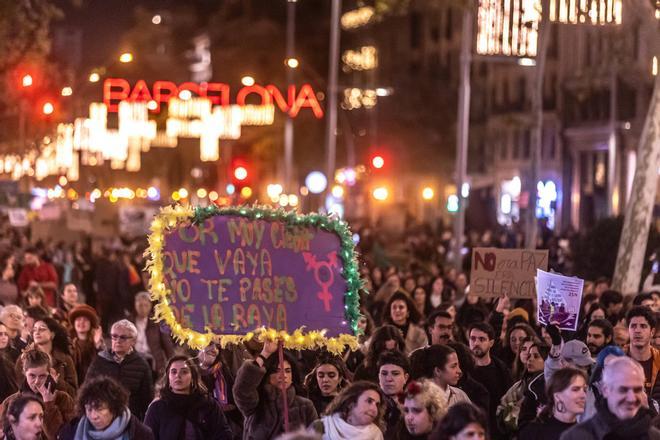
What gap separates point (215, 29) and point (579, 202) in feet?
165

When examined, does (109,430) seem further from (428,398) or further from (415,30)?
(415,30)

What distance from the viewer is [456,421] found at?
7.65 metres

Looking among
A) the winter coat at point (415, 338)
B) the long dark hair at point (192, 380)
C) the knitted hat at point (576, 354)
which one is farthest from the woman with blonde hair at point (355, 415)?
the winter coat at point (415, 338)

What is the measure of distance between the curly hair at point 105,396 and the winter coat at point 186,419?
975 millimetres

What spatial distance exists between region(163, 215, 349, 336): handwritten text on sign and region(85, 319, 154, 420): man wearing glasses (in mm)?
2139

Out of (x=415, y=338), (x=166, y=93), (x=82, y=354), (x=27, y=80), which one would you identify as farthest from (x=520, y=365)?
(x=166, y=93)

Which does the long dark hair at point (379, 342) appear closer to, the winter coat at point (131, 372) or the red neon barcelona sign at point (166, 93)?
the winter coat at point (131, 372)

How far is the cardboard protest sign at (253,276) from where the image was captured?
10.2 m

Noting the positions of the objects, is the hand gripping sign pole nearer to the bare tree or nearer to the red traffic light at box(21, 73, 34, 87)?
the bare tree

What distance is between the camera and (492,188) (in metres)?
77.2

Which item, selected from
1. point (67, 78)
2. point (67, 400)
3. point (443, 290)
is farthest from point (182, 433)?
point (67, 78)

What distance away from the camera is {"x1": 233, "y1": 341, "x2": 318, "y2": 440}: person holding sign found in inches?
411

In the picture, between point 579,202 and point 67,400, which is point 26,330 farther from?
point 579,202

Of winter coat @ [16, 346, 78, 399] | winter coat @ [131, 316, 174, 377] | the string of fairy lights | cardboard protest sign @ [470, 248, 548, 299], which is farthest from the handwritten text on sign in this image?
the string of fairy lights
